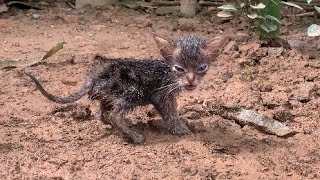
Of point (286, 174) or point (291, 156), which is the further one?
point (291, 156)

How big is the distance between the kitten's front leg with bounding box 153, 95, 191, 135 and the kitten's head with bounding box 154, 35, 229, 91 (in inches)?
9.7

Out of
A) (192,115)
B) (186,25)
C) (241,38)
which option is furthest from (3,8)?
(192,115)

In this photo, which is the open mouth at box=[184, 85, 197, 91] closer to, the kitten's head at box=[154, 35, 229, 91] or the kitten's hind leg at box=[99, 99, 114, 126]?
the kitten's head at box=[154, 35, 229, 91]

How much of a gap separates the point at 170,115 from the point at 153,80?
1.09ft

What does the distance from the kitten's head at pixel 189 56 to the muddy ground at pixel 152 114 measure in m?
0.51

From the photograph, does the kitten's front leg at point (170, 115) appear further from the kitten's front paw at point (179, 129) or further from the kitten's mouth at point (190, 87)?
the kitten's mouth at point (190, 87)

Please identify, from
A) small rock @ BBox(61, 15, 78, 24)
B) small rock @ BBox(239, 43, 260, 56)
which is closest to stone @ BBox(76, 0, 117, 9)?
small rock @ BBox(61, 15, 78, 24)

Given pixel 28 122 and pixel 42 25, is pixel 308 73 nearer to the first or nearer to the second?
pixel 28 122

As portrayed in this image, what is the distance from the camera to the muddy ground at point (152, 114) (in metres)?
4.50

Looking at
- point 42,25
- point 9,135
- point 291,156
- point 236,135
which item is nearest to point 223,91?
point 236,135

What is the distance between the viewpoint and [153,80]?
5000mm

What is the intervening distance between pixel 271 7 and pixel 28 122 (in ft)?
Answer: 10.3

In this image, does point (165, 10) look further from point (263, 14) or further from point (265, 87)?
point (265, 87)

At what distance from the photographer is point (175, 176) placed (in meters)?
4.38
